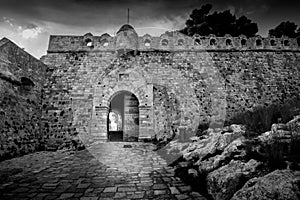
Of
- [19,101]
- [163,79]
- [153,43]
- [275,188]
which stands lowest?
[275,188]

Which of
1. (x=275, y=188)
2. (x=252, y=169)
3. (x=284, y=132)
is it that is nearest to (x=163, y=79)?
(x=284, y=132)

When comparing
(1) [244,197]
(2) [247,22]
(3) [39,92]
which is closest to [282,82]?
(2) [247,22]

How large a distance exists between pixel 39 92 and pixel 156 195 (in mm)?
8463

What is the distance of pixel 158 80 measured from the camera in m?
9.39

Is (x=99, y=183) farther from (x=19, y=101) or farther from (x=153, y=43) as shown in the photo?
(x=153, y=43)

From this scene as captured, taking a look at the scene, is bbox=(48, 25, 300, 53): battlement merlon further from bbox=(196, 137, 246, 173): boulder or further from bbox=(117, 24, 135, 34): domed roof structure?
bbox=(196, 137, 246, 173): boulder

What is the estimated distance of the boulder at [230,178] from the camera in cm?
238

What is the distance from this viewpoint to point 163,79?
943cm

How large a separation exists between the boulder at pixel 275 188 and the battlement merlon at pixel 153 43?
28.9 feet

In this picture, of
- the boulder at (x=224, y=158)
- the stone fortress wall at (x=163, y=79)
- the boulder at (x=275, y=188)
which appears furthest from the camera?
Answer: the stone fortress wall at (x=163, y=79)

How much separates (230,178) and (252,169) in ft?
1.13

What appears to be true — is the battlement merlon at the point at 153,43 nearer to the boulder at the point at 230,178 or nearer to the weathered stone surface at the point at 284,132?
the weathered stone surface at the point at 284,132

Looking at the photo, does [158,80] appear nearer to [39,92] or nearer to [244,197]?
[39,92]

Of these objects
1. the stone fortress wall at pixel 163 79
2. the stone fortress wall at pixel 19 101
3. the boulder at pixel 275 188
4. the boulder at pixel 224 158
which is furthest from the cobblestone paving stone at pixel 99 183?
the stone fortress wall at pixel 163 79
